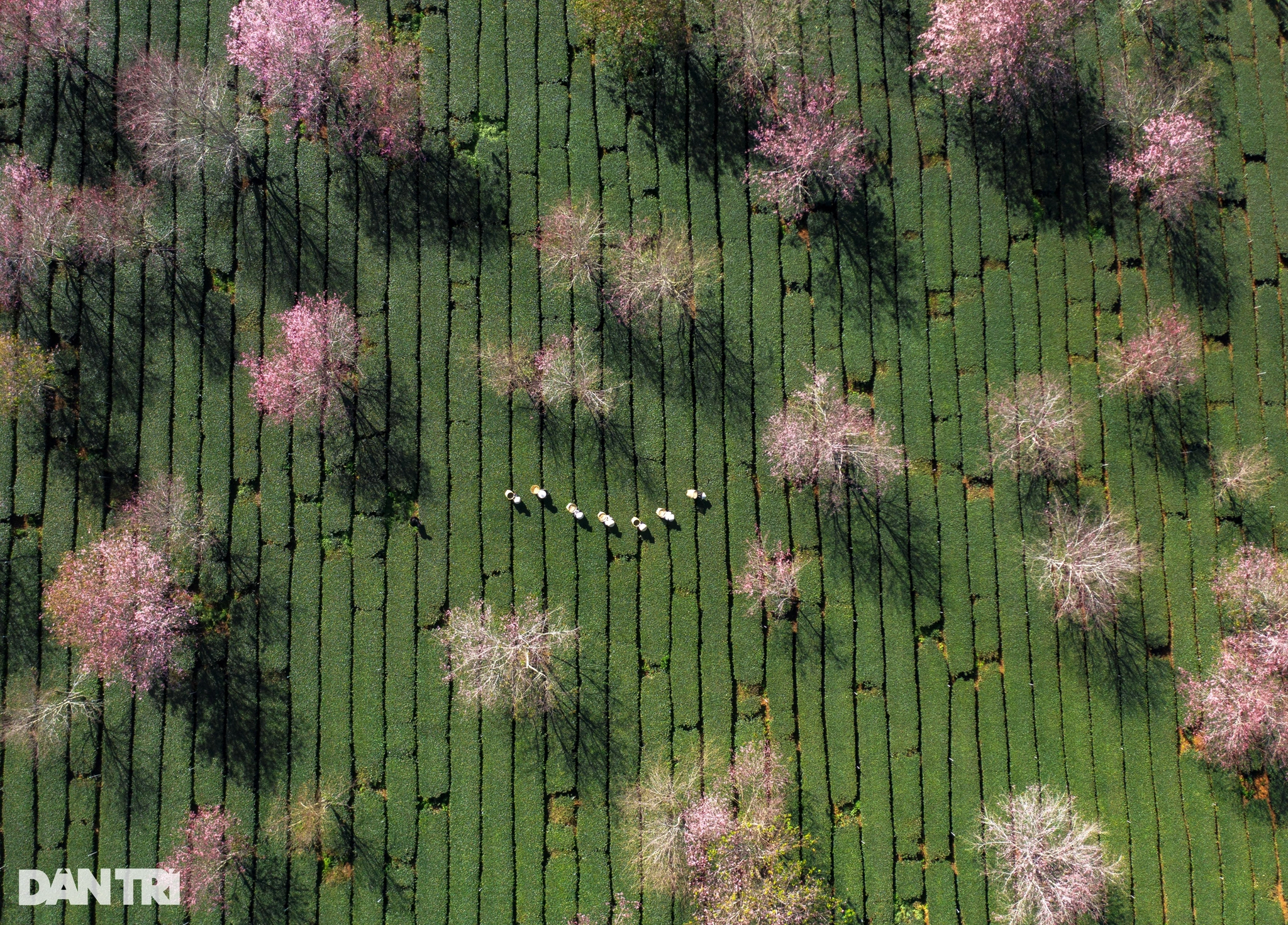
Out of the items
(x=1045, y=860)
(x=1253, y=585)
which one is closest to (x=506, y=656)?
(x=1045, y=860)

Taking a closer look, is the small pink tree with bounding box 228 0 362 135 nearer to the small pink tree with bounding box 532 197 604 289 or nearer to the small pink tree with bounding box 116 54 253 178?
the small pink tree with bounding box 116 54 253 178

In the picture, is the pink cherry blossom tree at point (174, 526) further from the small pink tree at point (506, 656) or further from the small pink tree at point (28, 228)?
the small pink tree at point (506, 656)

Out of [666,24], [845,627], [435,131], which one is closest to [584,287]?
[435,131]

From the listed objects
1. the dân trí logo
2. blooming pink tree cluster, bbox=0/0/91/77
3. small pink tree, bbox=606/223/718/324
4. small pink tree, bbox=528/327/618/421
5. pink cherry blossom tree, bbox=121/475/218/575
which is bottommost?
the dân trí logo

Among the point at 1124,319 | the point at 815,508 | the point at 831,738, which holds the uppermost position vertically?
the point at 1124,319

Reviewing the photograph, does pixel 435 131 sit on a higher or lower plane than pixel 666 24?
lower

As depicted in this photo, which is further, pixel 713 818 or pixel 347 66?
pixel 347 66

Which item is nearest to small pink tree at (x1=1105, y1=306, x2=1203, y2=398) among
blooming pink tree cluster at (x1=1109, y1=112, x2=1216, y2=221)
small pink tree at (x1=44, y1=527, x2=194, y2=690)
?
blooming pink tree cluster at (x1=1109, y1=112, x2=1216, y2=221)

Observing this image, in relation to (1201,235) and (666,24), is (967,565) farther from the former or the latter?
(666,24)
